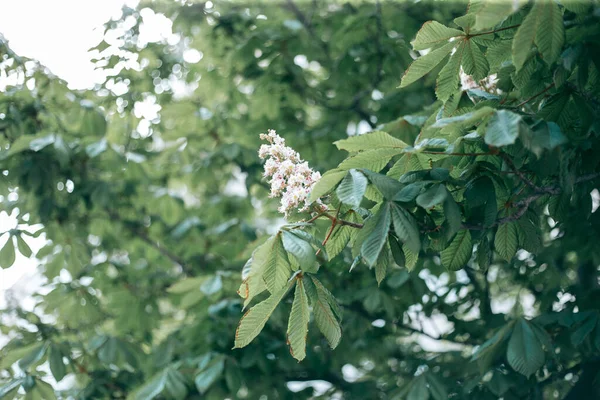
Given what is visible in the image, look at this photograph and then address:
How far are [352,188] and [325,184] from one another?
0.09 m

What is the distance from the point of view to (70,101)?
3934 mm

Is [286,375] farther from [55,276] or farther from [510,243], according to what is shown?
[510,243]

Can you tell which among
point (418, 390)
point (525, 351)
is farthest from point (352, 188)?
point (418, 390)

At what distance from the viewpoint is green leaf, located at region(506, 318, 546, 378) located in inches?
94.8

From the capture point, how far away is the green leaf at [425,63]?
6.60ft

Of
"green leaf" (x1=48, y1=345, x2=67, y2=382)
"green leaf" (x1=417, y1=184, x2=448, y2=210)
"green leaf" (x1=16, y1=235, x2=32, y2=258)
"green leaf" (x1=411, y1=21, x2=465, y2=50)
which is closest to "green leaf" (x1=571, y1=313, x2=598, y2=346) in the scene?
"green leaf" (x1=417, y1=184, x2=448, y2=210)

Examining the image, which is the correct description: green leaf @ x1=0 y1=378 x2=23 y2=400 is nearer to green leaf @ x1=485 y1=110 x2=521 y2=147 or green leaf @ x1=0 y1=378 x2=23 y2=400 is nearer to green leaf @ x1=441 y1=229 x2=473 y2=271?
green leaf @ x1=441 y1=229 x2=473 y2=271

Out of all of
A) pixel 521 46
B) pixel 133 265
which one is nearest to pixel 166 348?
pixel 133 265

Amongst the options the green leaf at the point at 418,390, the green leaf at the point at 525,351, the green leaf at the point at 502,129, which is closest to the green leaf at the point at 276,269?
the green leaf at the point at 502,129

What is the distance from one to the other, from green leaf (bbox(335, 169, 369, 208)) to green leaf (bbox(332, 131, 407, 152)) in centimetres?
14

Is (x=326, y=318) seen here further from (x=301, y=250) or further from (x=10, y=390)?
(x=10, y=390)

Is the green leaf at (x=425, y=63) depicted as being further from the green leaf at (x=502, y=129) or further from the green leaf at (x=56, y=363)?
the green leaf at (x=56, y=363)

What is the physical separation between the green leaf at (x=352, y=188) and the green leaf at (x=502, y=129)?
1.11ft

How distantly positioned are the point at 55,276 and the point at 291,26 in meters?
2.19
